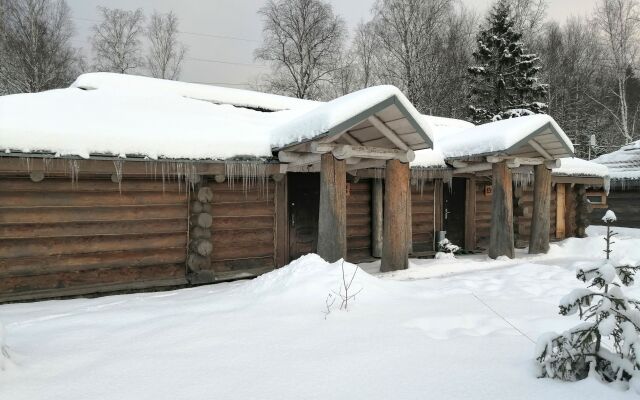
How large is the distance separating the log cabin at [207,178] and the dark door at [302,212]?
0.03 meters

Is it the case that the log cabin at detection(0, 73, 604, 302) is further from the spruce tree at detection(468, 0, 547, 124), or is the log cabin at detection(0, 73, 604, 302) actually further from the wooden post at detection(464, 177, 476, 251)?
the spruce tree at detection(468, 0, 547, 124)

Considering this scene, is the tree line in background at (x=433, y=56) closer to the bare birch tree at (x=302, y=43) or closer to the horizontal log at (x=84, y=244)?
the bare birch tree at (x=302, y=43)

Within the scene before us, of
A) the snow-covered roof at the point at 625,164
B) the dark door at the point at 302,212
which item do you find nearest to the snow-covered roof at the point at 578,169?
the snow-covered roof at the point at 625,164

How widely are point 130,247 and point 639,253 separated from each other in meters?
10.3

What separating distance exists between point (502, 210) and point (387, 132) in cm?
356

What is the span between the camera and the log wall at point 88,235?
6.01m

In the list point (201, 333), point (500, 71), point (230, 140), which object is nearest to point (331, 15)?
point (500, 71)

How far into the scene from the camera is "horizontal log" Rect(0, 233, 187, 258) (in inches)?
237

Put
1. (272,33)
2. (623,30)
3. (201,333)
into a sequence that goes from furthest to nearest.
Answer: (272,33), (623,30), (201,333)

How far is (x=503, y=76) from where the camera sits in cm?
2150

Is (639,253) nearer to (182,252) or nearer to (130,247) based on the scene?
(182,252)

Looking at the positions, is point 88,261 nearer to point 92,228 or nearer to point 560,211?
point 92,228

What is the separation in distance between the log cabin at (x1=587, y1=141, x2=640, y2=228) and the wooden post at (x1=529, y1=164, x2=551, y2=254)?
707 centimetres

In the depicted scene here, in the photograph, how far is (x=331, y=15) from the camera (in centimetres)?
2445
